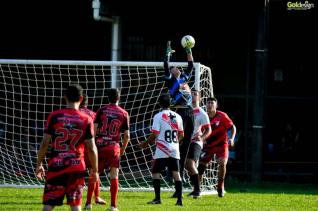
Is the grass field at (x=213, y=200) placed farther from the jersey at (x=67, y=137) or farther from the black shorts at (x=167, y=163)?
the jersey at (x=67, y=137)

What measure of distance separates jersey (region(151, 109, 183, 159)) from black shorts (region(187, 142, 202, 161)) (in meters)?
1.68

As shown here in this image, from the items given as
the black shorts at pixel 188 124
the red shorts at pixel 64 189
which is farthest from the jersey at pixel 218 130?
the red shorts at pixel 64 189

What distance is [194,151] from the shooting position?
16.2m

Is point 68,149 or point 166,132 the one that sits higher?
point 68,149

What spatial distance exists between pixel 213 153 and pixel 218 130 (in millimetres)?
473

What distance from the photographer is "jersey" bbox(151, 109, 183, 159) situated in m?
14.4

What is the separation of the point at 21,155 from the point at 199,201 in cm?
569

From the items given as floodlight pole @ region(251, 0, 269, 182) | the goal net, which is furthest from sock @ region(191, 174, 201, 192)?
floodlight pole @ region(251, 0, 269, 182)

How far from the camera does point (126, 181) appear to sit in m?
19.3

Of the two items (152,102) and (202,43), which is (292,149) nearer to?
(202,43)

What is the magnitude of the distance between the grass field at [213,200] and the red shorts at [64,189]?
3.62 metres

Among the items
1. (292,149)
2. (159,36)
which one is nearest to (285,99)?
(292,149)

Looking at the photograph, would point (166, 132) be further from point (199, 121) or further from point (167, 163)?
point (199, 121)

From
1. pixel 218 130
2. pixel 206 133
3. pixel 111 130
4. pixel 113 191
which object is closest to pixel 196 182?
pixel 206 133
